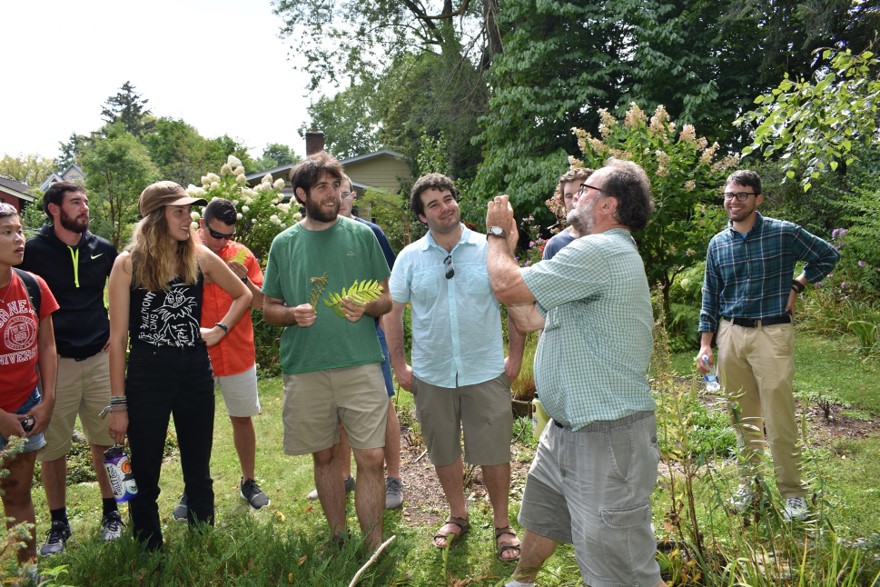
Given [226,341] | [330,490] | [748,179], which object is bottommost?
[330,490]

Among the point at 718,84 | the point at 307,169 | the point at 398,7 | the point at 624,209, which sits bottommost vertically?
the point at 624,209

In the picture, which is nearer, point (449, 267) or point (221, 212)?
point (449, 267)

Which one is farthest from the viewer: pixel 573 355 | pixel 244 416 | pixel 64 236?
pixel 244 416

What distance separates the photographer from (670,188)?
8.91 meters

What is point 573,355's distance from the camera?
2676mm

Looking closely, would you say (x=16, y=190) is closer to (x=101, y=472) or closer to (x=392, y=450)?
(x=101, y=472)

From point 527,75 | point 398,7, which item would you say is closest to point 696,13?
point 527,75

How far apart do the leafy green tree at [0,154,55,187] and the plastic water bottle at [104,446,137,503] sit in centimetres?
5913

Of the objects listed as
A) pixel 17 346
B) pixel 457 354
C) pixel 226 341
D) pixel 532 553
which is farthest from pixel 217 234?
pixel 532 553

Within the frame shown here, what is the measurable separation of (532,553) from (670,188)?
6977 millimetres

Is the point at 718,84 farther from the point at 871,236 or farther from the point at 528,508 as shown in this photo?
the point at 528,508

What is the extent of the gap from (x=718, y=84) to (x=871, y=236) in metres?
8.40

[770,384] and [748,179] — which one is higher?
[748,179]

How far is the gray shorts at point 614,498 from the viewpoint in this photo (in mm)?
2568
